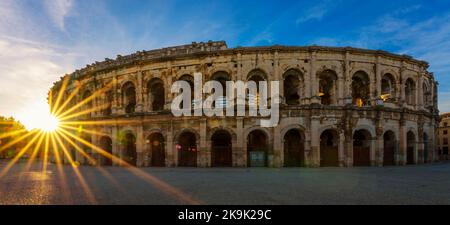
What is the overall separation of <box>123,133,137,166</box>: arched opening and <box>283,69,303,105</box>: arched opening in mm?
15164

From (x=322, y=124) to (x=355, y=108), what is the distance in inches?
119

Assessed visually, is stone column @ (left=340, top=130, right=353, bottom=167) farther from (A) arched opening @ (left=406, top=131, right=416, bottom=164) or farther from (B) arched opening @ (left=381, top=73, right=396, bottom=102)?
(A) arched opening @ (left=406, top=131, right=416, bottom=164)

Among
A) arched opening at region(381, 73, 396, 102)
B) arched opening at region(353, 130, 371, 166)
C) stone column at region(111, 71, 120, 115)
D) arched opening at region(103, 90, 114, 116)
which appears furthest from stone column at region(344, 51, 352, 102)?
→ arched opening at region(103, 90, 114, 116)

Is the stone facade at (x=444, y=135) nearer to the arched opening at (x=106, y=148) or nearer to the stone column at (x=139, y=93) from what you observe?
the stone column at (x=139, y=93)

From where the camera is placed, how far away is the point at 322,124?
19484mm

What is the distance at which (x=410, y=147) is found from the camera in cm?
2239

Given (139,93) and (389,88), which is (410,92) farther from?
(139,93)

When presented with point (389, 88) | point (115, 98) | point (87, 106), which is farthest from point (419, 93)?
point (87, 106)

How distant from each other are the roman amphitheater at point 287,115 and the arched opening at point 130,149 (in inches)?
3.8

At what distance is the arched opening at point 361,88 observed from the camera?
21.0 metres

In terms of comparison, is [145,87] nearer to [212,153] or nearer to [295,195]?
[212,153]

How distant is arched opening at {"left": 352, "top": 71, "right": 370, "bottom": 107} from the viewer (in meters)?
21.0

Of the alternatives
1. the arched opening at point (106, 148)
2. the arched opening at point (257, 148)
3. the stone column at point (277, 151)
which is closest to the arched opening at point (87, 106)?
the arched opening at point (106, 148)

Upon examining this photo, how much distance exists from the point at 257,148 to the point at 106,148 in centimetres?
1514
